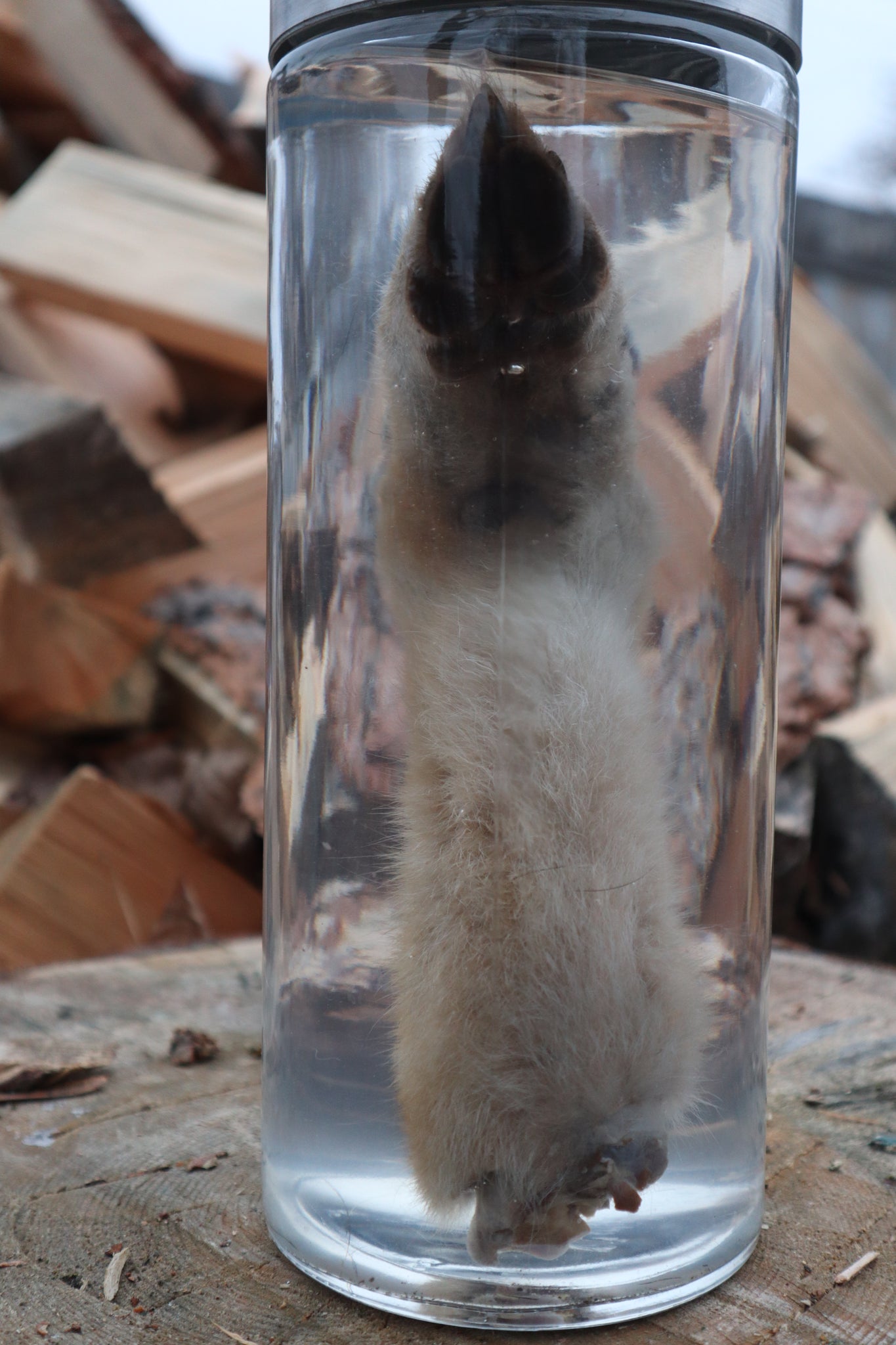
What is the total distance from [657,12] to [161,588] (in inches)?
49.8

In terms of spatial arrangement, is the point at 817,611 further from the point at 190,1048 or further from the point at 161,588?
the point at 190,1048

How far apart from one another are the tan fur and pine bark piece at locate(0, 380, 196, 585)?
88 centimetres

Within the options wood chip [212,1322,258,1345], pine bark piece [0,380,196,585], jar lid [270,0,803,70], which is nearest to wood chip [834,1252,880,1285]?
wood chip [212,1322,258,1345]

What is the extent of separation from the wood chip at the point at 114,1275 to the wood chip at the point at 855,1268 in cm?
43

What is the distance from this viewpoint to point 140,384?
2.28m

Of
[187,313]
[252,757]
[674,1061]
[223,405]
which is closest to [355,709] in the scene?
[674,1061]

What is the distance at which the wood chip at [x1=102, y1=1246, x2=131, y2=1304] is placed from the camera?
2.32 ft

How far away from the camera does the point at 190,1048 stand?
1068 mm

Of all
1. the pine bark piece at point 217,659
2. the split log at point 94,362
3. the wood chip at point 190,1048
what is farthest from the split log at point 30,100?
the wood chip at point 190,1048

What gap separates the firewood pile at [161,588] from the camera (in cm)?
153

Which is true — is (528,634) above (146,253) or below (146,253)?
above

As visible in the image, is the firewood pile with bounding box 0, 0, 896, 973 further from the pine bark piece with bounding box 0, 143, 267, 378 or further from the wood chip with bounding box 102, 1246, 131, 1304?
the wood chip with bounding box 102, 1246, 131, 1304

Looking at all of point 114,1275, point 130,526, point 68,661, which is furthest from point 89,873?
point 114,1275

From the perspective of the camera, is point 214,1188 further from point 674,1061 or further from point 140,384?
point 140,384
